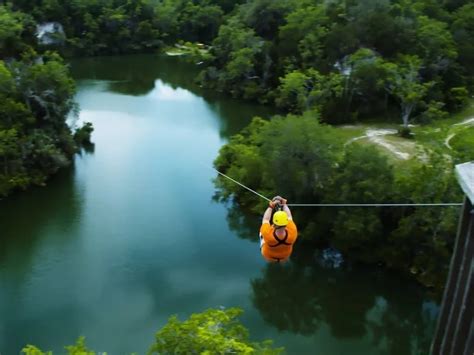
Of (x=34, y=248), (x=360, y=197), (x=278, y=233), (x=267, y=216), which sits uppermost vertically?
(x=267, y=216)

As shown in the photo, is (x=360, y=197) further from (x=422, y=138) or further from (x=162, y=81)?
(x=162, y=81)

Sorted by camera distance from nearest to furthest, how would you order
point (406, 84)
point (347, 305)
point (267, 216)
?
point (267, 216)
point (347, 305)
point (406, 84)

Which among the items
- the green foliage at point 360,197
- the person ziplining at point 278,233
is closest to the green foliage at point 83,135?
the green foliage at point 360,197

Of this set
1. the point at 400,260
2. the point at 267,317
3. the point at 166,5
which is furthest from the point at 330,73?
the point at 166,5

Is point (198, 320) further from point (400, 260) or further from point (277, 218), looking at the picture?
point (400, 260)

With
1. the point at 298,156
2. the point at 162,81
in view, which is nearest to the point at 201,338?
the point at 298,156

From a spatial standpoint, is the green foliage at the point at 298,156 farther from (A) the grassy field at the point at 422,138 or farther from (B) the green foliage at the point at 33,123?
(B) the green foliage at the point at 33,123

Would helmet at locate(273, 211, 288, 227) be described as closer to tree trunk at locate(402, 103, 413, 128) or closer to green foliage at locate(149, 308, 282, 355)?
green foliage at locate(149, 308, 282, 355)
